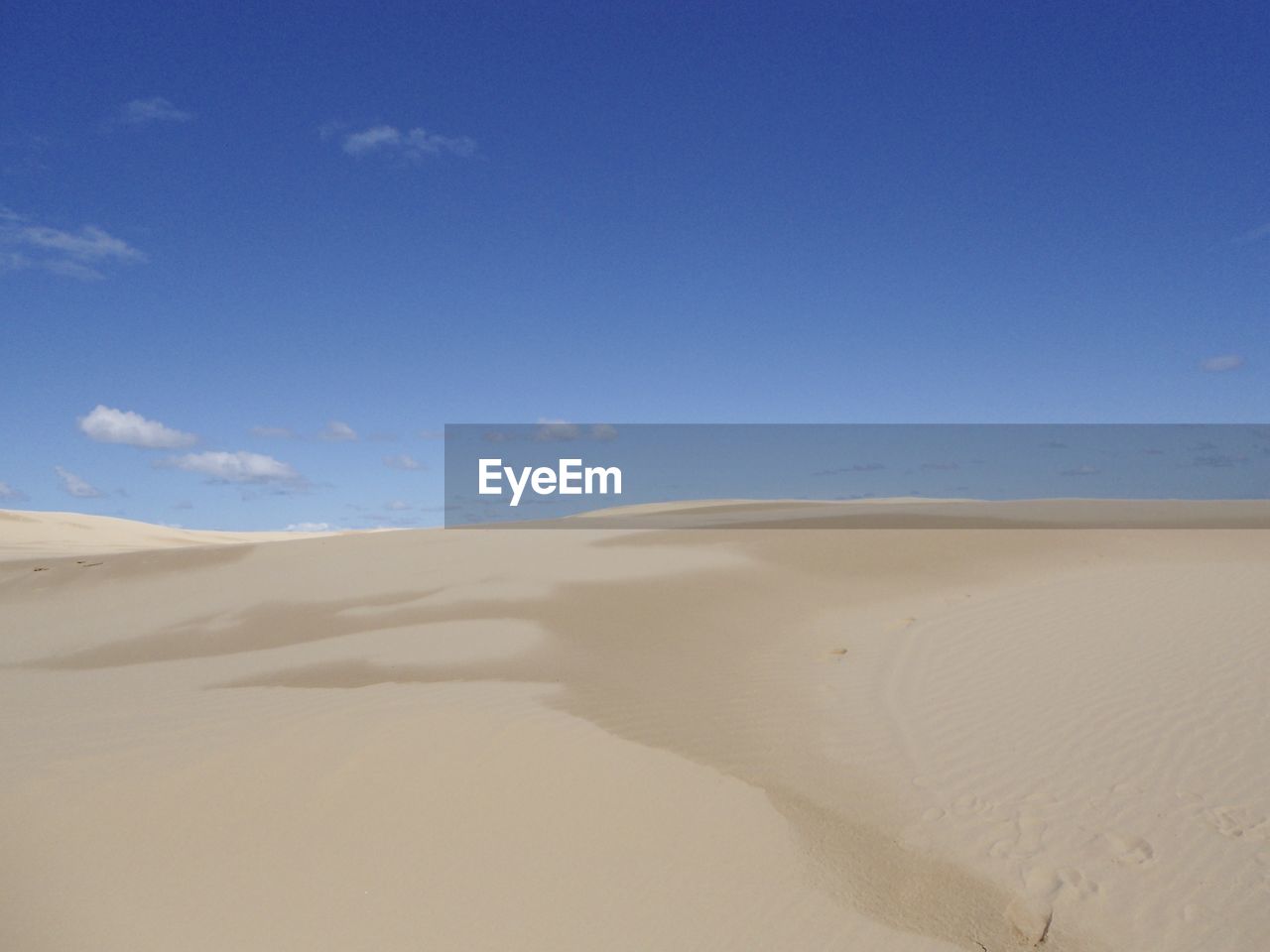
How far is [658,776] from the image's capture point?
Answer: 5215 mm

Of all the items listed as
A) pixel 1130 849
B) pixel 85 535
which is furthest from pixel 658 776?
pixel 85 535

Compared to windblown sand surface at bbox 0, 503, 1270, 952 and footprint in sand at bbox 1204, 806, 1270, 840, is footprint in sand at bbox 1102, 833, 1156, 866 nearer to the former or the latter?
windblown sand surface at bbox 0, 503, 1270, 952

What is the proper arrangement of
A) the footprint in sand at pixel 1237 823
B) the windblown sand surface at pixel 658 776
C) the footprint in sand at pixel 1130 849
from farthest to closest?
the footprint in sand at pixel 1237 823 < the footprint in sand at pixel 1130 849 < the windblown sand surface at pixel 658 776

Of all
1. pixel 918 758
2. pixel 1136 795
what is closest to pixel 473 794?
pixel 918 758

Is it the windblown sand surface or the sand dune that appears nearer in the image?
the windblown sand surface

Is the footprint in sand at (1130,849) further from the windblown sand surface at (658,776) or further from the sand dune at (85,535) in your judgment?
the sand dune at (85,535)

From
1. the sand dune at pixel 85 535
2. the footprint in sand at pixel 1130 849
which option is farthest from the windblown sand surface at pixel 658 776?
the sand dune at pixel 85 535

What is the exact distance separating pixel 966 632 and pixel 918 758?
4.07m

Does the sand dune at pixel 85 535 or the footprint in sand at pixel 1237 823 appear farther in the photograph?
the sand dune at pixel 85 535

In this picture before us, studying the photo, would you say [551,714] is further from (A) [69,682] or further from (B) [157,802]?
(A) [69,682]

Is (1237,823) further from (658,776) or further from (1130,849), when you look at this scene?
(658,776)

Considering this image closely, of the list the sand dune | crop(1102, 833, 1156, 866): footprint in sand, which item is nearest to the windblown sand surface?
crop(1102, 833, 1156, 866): footprint in sand

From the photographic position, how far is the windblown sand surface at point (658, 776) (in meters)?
3.89

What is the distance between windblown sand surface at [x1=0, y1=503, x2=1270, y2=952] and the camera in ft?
12.8
